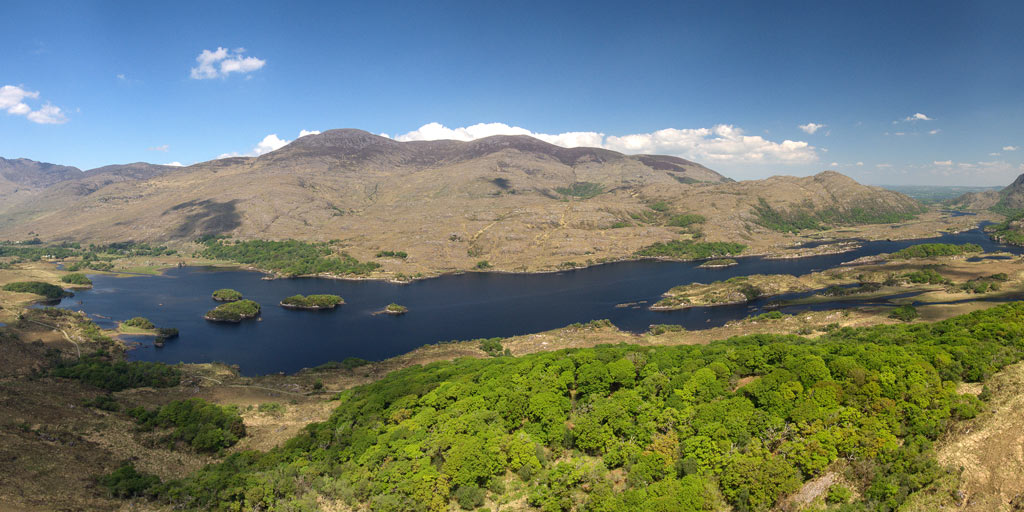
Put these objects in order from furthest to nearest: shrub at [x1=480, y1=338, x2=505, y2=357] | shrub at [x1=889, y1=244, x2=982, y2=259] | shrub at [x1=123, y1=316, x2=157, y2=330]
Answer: shrub at [x1=889, y1=244, x2=982, y2=259]
shrub at [x1=123, y1=316, x2=157, y2=330]
shrub at [x1=480, y1=338, x2=505, y2=357]

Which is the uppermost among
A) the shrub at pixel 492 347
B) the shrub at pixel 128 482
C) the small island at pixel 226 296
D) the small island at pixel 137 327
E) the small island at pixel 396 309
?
the small island at pixel 226 296

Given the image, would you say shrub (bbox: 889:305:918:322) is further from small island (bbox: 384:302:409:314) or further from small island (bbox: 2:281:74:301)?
small island (bbox: 2:281:74:301)

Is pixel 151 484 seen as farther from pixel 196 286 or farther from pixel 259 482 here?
pixel 196 286

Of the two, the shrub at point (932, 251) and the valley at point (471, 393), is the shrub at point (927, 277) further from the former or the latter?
the shrub at point (932, 251)

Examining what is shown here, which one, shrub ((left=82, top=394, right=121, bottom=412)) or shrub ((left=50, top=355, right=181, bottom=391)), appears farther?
shrub ((left=50, top=355, right=181, bottom=391))

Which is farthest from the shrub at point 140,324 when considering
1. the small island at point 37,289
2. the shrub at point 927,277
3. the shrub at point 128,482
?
the shrub at point 927,277

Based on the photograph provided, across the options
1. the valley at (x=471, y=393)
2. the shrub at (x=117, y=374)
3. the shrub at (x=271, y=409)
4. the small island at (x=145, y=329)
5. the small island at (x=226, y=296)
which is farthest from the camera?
the small island at (x=226, y=296)

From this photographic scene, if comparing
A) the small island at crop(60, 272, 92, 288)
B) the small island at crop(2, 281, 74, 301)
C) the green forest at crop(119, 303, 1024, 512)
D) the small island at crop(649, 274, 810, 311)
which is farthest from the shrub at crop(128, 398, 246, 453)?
the small island at crop(60, 272, 92, 288)

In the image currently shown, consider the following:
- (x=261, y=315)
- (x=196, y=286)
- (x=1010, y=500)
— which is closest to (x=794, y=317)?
(x=1010, y=500)
